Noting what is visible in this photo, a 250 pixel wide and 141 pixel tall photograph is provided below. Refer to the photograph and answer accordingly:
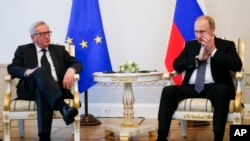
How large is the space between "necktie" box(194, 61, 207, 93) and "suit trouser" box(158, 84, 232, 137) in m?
0.04

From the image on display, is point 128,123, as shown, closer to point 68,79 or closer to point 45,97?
point 68,79

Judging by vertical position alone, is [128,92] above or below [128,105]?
above

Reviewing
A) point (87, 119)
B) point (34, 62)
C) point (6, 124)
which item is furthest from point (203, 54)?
point (6, 124)

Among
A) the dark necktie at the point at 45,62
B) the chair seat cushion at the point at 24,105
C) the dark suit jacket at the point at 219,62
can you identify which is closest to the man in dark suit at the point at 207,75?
the dark suit jacket at the point at 219,62

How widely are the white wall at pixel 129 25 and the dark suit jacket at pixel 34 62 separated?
119 cm

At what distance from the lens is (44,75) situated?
3.40 m

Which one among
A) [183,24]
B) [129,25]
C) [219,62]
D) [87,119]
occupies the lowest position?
[87,119]

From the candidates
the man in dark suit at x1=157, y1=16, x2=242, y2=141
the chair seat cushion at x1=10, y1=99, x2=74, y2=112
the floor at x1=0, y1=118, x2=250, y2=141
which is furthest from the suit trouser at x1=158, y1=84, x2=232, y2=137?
the chair seat cushion at x1=10, y1=99, x2=74, y2=112

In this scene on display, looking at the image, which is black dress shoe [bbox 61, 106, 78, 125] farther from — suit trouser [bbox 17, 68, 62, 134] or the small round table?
the small round table

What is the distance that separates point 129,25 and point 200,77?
1732mm

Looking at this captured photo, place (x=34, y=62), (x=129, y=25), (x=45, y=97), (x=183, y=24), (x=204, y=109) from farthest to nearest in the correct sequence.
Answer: (x=129, y=25) → (x=183, y=24) → (x=34, y=62) → (x=45, y=97) → (x=204, y=109)

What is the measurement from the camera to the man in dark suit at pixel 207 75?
3229mm

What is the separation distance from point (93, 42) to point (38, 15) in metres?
1.21

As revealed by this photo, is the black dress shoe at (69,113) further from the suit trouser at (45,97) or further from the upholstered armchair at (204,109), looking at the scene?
the upholstered armchair at (204,109)
